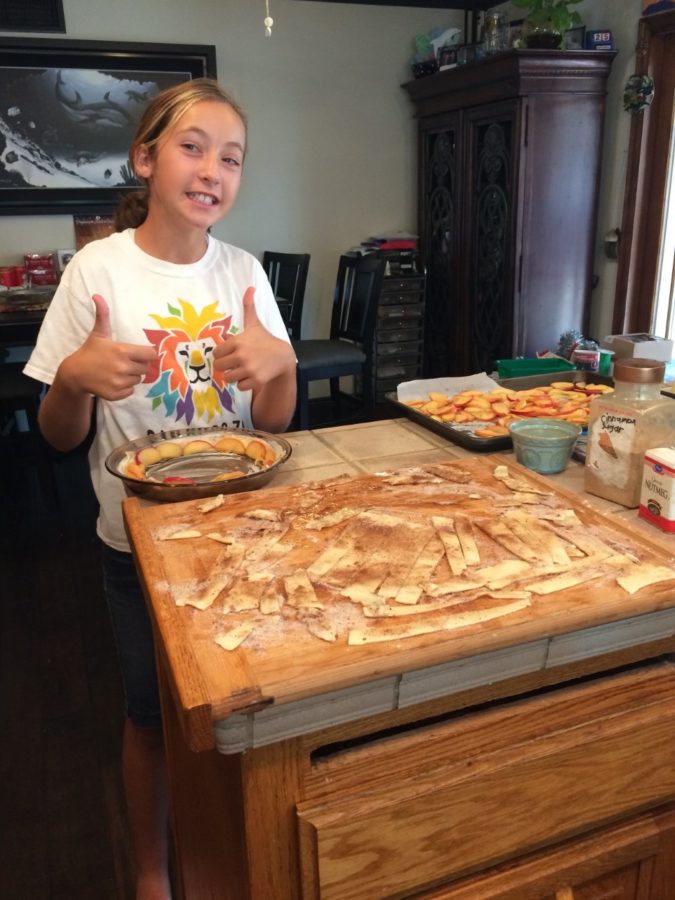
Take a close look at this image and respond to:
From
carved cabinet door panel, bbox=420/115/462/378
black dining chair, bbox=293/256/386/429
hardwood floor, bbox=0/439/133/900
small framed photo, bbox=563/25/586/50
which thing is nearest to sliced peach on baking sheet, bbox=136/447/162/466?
hardwood floor, bbox=0/439/133/900

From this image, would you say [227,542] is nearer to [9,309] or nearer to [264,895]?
[264,895]

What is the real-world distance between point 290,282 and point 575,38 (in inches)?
67.7

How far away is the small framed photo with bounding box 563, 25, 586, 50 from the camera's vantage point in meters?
3.16

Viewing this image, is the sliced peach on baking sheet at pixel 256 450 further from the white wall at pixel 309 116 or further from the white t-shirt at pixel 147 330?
the white wall at pixel 309 116

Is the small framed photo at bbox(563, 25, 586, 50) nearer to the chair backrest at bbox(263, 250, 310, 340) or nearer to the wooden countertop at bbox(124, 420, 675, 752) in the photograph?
the chair backrest at bbox(263, 250, 310, 340)

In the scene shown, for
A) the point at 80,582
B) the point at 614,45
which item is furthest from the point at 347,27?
the point at 80,582

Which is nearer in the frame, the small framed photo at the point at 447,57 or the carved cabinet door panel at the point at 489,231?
the carved cabinet door panel at the point at 489,231

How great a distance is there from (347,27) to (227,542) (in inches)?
162

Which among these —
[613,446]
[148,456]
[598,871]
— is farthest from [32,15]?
[598,871]

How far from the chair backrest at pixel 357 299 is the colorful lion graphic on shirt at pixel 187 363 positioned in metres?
2.45

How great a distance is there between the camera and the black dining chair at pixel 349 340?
3.62 metres

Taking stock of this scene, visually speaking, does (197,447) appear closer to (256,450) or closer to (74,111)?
(256,450)

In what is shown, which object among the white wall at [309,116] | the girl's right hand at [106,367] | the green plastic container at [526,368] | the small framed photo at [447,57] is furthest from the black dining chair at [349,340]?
the girl's right hand at [106,367]

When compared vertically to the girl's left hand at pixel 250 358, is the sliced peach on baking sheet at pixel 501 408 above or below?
below
